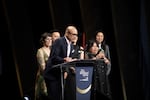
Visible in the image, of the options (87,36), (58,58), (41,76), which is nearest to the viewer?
(58,58)

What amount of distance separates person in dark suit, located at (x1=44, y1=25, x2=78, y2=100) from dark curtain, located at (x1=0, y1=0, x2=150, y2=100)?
2531 millimetres

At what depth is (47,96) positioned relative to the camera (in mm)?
6117

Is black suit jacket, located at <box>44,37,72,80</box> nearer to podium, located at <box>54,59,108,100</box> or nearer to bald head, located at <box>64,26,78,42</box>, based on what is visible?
bald head, located at <box>64,26,78,42</box>

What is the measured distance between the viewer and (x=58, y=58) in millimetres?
5527

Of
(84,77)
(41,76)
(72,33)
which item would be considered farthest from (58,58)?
(41,76)

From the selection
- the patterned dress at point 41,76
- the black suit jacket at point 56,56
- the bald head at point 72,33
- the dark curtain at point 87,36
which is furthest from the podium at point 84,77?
the dark curtain at point 87,36

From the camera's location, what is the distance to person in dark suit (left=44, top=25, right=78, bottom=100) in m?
5.55

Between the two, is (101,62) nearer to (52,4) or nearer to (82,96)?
(82,96)

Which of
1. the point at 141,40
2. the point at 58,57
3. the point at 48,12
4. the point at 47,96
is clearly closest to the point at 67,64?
the point at 58,57

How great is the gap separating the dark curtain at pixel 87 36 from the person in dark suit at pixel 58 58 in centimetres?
253

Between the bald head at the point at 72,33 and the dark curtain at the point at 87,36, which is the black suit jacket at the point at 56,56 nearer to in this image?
the bald head at the point at 72,33

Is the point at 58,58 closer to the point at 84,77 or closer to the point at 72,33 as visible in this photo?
the point at 72,33

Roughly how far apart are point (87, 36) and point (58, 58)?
119 inches

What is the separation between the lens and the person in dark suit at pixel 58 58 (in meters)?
5.55
